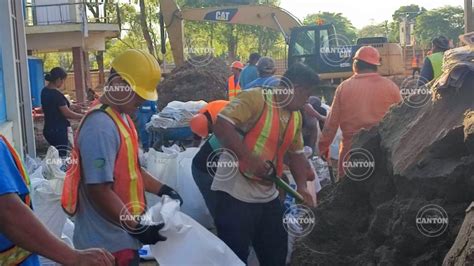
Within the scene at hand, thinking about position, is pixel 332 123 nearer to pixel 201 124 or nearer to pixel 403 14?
pixel 201 124

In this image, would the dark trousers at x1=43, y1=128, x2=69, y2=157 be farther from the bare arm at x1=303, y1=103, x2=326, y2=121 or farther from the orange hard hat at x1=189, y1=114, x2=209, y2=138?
the orange hard hat at x1=189, y1=114, x2=209, y2=138

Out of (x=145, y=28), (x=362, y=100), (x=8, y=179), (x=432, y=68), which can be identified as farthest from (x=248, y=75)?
(x=145, y=28)

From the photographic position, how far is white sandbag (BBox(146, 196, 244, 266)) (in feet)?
11.3

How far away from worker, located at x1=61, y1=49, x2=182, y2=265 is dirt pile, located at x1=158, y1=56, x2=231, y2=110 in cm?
1048

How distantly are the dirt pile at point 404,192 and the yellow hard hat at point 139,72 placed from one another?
1.76 meters

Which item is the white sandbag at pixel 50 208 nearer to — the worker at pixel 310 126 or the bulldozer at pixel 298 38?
the worker at pixel 310 126

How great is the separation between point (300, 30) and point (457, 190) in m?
11.5

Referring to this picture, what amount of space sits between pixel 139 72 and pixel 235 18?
1338cm

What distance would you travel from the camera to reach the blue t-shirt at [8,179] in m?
2.19

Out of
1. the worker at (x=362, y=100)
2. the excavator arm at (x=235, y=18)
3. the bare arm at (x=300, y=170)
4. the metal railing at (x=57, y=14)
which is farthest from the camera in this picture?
the metal railing at (x=57, y=14)

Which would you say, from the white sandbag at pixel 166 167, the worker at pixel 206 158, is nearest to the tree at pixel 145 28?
the white sandbag at pixel 166 167

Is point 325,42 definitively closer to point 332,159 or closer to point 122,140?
point 332,159

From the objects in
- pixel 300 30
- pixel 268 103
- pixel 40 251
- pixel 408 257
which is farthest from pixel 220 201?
pixel 300 30

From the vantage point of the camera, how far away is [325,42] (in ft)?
50.3
